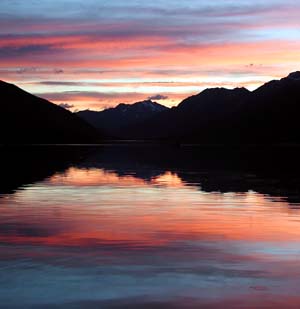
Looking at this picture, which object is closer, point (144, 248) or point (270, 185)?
point (144, 248)

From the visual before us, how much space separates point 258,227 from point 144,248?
7108mm

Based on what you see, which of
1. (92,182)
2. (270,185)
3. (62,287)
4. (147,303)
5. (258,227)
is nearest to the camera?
(147,303)

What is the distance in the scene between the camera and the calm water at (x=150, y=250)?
15312 mm

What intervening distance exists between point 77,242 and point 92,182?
3146 centimetres

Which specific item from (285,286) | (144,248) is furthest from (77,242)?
(285,286)

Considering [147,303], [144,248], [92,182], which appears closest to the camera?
[147,303]

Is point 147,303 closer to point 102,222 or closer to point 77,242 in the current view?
point 77,242

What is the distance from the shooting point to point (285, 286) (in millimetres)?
16328

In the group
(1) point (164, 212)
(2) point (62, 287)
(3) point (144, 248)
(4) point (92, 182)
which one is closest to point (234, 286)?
(2) point (62, 287)

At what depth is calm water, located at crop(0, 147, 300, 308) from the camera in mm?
15312

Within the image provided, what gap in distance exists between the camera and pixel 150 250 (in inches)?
850

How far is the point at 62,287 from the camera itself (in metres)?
16.0

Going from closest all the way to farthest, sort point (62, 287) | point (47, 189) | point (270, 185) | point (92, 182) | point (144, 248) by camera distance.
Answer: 1. point (62, 287)
2. point (144, 248)
3. point (47, 189)
4. point (270, 185)
5. point (92, 182)

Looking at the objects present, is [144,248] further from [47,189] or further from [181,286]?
[47,189]
